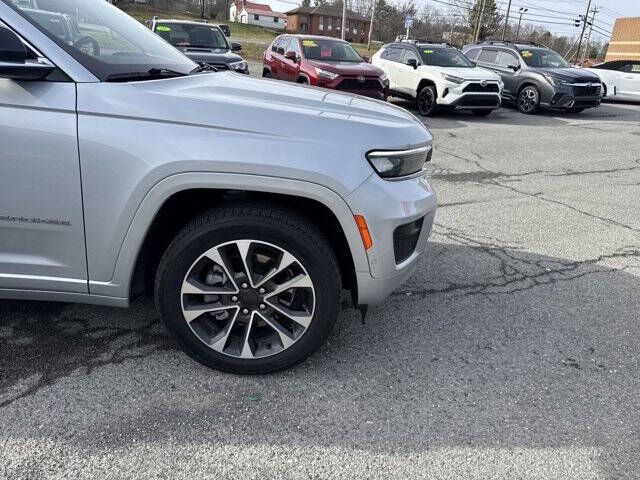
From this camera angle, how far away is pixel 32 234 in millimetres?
2469

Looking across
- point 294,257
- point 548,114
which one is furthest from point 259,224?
point 548,114

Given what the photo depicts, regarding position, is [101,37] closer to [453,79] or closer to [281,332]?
[281,332]

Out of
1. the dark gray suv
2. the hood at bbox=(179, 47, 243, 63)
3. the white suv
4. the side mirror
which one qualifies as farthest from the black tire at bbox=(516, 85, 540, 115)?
the side mirror

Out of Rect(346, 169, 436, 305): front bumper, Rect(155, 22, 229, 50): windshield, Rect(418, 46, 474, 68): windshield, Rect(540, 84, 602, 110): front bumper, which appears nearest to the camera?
Rect(346, 169, 436, 305): front bumper

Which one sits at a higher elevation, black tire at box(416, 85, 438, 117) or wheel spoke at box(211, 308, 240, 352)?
black tire at box(416, 85, 438, 117)

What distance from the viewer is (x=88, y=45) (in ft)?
8.80

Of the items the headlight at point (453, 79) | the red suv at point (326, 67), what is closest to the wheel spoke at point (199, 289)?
the red suv at point (326, 67)

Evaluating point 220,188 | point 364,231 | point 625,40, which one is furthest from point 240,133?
point 625,40

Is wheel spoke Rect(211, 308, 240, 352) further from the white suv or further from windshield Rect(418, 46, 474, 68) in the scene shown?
windshield Rect(418, 46, 474, 68)

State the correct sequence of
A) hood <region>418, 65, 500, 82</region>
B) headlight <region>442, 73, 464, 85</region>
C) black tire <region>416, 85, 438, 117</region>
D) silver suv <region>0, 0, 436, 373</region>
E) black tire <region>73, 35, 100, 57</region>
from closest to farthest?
silver suv <region>0, 0, 436, 373</region>, black tire <region>73, 35, 100, 57</region>, headlight <region>442, 73, 464, 85</region>, hood <region>418, 65, 500, 82</region>, black tire <region>416, 85, 438, 117</region>

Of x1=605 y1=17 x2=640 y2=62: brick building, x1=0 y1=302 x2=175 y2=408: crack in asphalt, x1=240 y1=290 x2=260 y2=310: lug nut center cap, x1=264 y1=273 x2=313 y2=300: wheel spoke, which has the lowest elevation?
x1=0 y1=302 x2=175 y2=408: crack in asphalt

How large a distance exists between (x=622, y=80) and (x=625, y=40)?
31536mm

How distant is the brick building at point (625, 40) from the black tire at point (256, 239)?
47.0 meters

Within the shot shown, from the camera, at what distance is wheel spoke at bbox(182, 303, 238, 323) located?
2.59 meters
